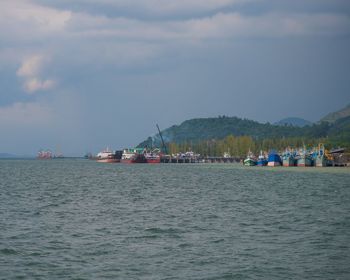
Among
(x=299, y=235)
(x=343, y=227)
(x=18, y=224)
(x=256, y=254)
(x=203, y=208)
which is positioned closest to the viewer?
(x=256, y=254)

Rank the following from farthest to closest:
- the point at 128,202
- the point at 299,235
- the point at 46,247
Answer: the point at 128,202
the point at 299,235
the point at 46,247

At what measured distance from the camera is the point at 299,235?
132 ft

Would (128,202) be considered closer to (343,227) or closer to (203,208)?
(203,208)

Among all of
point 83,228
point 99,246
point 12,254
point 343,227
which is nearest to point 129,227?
point 83,228

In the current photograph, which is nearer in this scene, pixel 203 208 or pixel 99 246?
pixel 99 246

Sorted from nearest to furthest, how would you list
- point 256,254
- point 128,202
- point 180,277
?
1. point 180,277
2. point 256,254
3. point 128,202

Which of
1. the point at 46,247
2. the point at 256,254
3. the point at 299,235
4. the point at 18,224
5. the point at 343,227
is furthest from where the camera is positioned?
the point at 18,224

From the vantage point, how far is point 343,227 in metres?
43.8

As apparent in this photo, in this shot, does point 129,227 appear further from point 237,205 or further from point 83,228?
point 237,205

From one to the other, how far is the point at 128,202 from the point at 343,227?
30.4 m

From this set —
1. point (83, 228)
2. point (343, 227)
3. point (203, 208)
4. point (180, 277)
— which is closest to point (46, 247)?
point (83, 228)

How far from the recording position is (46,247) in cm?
3644

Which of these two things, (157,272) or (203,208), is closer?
(157,272)

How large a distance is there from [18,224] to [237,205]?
25228 millimetres
